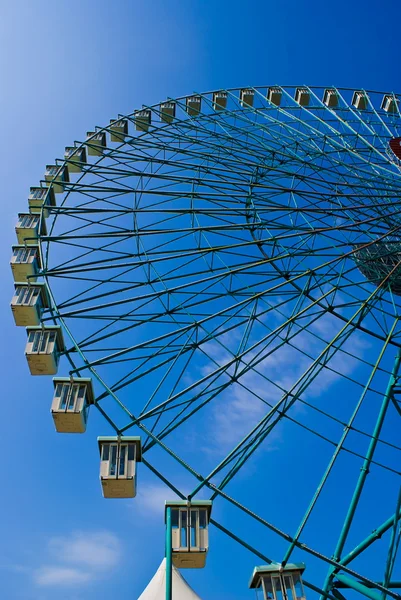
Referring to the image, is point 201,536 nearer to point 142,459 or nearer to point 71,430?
point 142,459

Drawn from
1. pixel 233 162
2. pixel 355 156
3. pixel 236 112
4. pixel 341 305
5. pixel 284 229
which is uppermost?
pixel 236 112

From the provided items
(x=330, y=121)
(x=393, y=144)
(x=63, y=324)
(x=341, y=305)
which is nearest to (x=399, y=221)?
(x=341, y=305)

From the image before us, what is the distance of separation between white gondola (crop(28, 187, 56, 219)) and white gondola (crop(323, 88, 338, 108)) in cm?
1243

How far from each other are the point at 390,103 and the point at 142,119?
10621 mm

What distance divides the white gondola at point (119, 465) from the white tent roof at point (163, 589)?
21.9 feet

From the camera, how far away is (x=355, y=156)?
61.5ft

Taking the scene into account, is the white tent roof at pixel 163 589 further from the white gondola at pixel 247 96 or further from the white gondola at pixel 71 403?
the white gondola at pixel 247 96

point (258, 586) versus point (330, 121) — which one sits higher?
point (330, 121)

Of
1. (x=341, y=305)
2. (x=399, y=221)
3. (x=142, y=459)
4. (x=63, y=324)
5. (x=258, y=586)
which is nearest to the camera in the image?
(x=258, y=586)

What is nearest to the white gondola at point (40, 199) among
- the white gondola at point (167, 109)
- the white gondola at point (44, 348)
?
the white gondola at point (44, 348)

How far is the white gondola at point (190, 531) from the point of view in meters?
10.1

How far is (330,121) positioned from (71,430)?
49.3ft

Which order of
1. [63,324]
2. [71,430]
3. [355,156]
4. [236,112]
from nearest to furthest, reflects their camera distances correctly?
[71,430] → [63,324] → [355,156] → [236,112]

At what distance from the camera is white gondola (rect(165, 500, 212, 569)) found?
10.1 metres
